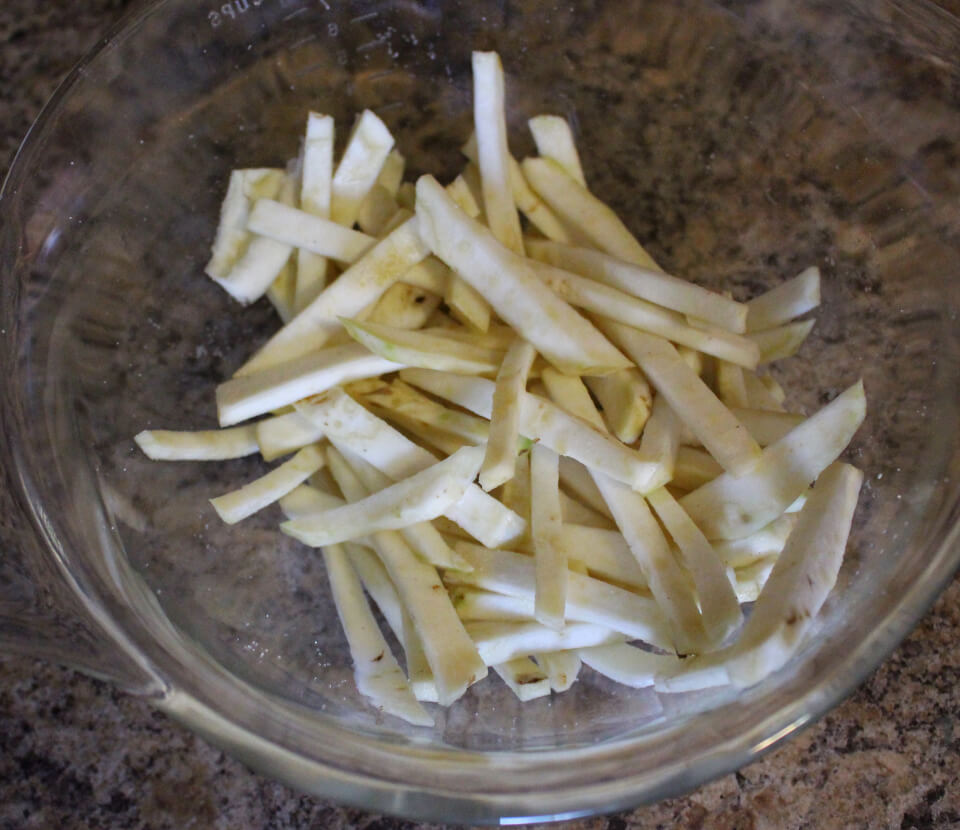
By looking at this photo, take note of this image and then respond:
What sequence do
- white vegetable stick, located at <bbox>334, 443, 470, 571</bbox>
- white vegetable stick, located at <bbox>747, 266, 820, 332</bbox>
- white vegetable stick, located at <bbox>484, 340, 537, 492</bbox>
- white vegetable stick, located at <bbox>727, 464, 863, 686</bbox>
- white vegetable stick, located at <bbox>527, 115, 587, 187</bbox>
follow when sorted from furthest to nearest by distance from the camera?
white vegetable stick, located at <bbox>527, 115, 587, 187</bbox> < white vegetable stick, located at <bbox>747, 266, 820, 332</bbox> < white vegetable stick, located at <bbox>334, 443, 470, 571</bbox> < white vegetable stick, located at <bbox>484, 340, 537, 492</bbox> < white vegetable stick, located at <bbox>727, 464, 863, 686</bbox>

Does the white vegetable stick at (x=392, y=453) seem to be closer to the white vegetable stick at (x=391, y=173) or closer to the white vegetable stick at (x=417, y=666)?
the white vegetable stick at (x=417, y=666)

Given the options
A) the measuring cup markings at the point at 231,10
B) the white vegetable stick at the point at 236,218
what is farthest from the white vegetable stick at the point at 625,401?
the measuring cup markings at the point at 231,10

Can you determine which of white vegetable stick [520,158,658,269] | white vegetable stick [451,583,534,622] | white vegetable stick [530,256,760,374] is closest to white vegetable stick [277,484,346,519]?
white vegetable stick [451,583,534,622]

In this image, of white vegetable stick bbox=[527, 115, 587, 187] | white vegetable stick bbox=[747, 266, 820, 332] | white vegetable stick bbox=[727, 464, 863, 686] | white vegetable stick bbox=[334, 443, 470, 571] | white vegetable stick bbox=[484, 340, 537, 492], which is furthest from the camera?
white vegetable stick bbox=[527, 115, 587, 187]

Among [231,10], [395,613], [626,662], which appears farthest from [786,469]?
[231,10]

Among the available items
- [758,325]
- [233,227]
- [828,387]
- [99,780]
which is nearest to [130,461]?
[233,227]

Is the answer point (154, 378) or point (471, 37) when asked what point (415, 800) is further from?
point (471, 37)

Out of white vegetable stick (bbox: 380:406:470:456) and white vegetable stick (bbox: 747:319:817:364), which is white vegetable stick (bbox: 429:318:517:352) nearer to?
white vegetable stick (bbox: 380:406:470:456)
